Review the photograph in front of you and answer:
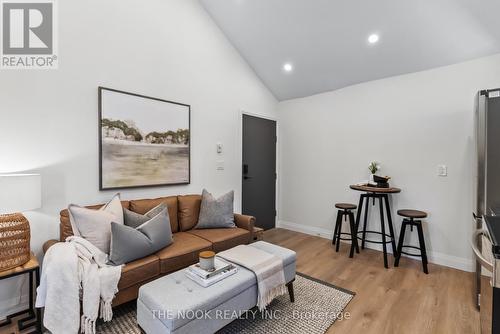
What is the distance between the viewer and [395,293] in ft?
7.92

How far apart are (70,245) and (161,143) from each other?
146 centimetres

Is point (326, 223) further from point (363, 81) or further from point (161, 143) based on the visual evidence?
point (161, 143)

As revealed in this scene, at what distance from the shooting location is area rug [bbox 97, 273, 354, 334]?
1899 mm

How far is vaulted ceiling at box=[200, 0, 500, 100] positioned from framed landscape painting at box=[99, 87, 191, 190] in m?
1.47

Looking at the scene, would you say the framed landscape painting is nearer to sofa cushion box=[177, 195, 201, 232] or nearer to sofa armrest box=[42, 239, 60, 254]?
sofa cushion box=[177, 195, 201, 232]

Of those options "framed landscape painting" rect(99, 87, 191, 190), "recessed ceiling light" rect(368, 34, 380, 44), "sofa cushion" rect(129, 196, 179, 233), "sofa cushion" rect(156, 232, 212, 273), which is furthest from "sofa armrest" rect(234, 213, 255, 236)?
Answer: "recessed ceiling light" rect(368, 34, 380, 44)

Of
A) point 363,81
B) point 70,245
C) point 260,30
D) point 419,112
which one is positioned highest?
point 260,30

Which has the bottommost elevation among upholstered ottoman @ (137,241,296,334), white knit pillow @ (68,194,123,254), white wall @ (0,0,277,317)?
upholstered ottoman @ (137,241,296,334)

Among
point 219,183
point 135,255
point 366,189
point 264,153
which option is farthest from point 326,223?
point 135,255

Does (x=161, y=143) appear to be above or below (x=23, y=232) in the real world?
above

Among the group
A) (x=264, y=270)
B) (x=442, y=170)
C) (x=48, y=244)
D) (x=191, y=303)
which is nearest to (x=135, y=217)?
(x=48, y=244)

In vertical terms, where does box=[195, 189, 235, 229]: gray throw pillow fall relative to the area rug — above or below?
above

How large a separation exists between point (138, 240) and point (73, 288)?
0.52m

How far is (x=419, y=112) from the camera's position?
3188mm
